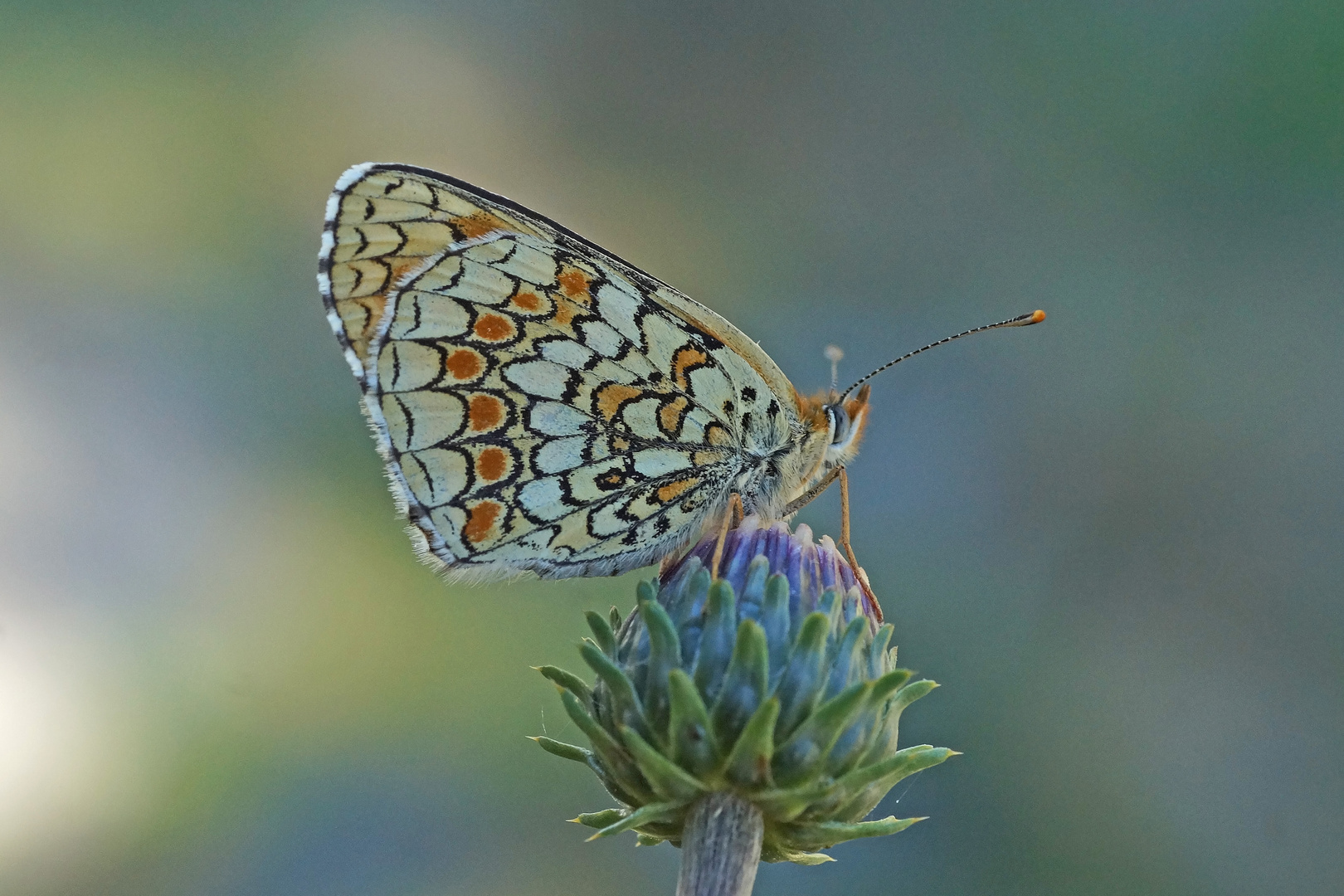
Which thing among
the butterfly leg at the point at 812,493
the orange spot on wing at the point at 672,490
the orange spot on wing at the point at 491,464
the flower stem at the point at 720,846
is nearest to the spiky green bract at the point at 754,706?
the flower stem at the point at 720,846

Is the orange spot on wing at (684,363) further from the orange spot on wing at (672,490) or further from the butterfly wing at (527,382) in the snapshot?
the orange spot on wing at (672,490)

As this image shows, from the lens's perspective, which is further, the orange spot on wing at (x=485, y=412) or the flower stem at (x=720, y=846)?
the orange spot on wing at (x=485, y=412)

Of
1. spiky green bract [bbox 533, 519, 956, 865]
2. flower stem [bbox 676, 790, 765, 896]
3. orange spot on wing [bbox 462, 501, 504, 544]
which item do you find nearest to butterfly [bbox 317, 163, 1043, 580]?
orange spot on wing [bbox 462, 501, 504, 544]

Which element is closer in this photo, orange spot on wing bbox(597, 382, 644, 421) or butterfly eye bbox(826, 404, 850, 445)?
orange spot on wing bbox(597, 382, 644, 421)

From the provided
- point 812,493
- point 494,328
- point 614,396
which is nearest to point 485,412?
point 494,328

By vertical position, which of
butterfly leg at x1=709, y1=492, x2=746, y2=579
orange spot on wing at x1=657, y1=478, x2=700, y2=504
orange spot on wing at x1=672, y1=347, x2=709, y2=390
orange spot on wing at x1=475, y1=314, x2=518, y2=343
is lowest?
butterfly leg at x1=709, y1=492, x2=746, y2=579

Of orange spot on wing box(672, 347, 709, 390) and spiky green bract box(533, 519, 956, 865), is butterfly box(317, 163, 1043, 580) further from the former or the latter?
spiky green bract box(533, 519, 956, 865)
